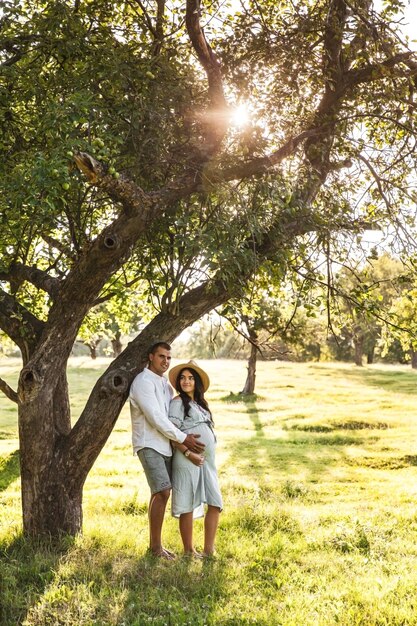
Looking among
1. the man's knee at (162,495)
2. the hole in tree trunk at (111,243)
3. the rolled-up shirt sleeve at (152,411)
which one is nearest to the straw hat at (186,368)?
the rolled-up shirt sleeve at (152,411)

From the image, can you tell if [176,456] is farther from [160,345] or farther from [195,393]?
[160,345]

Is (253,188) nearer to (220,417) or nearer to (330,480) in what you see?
(330,480)

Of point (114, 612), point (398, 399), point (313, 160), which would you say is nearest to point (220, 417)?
point (398, 399)

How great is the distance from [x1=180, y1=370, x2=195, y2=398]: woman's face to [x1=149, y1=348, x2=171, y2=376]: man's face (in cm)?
28

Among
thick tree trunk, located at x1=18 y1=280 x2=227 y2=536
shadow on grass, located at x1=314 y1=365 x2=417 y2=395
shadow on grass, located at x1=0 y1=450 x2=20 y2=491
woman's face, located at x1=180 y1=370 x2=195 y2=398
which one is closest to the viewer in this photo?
woman's face, located at x1=180 y1=370 x2=195 y2=398

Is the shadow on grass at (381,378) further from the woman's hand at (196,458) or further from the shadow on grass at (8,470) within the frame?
the woman's hand at (196,458)

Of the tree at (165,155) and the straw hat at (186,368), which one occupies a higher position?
the tree at (165,155)

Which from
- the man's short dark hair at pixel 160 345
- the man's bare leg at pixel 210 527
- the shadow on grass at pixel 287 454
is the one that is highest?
the man's short dark hair at pixel 160 345

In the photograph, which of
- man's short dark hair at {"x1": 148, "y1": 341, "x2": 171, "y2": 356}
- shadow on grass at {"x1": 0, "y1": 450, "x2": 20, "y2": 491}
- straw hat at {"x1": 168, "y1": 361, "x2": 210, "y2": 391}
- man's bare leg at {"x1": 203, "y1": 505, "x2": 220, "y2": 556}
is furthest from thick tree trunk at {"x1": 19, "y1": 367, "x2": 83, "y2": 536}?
shadow on grass at {"x1": 0, "y1": 450, "x2": 20, "y2": 491}

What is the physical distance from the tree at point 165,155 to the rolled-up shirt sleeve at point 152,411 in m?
0.47

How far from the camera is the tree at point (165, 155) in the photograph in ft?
24.7

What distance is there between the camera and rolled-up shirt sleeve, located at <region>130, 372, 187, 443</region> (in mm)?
7398

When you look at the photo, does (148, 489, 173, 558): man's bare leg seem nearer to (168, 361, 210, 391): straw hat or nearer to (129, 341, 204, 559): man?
(129, 341, 204, 559): man

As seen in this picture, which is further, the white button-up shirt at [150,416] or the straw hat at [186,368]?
the straw hat at [186,368]
